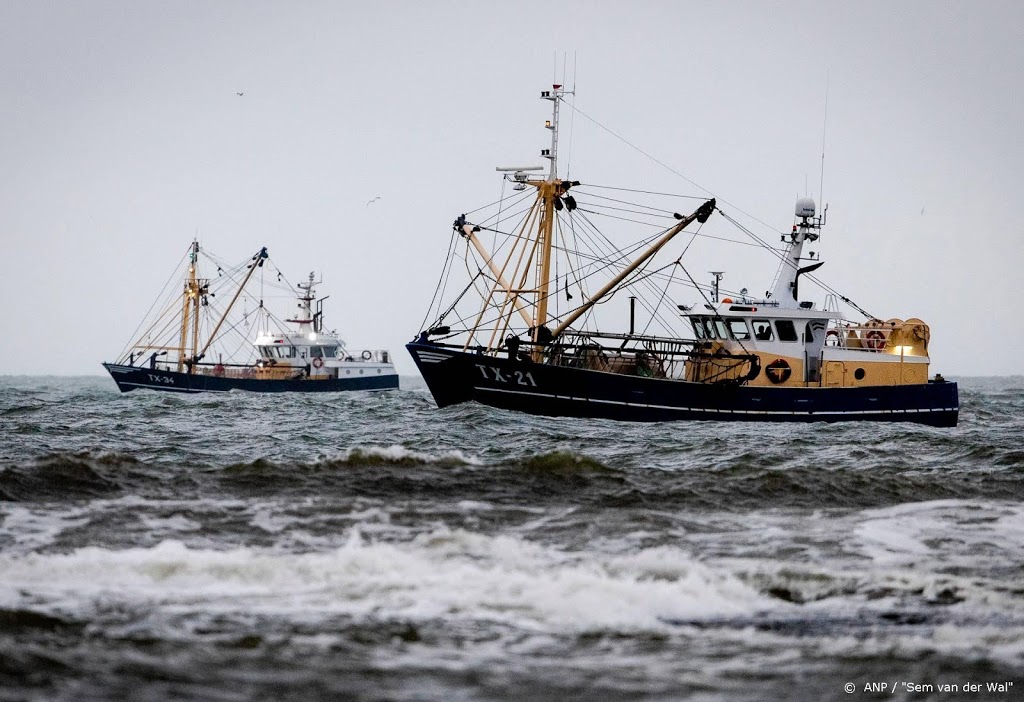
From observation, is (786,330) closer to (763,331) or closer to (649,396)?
(763,331)

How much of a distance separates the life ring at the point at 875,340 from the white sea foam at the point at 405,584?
2872 cm

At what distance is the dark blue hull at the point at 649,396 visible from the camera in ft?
114

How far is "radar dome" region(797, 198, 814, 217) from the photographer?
127ft

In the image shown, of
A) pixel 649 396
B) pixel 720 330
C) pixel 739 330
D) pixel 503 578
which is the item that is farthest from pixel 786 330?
pixel 503 578

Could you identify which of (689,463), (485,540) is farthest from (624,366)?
(485,540)

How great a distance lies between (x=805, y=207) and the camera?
127ft

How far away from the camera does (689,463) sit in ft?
69.7

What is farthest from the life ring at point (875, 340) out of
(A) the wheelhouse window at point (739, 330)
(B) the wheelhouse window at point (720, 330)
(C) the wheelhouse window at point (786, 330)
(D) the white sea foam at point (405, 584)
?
(D) the white sea foam at point (405, 584)

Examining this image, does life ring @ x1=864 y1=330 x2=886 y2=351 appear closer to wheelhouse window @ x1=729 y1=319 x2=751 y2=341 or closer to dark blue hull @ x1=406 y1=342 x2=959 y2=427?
dark blue hull @ x1=406 y1=342 x2=959 y2=427

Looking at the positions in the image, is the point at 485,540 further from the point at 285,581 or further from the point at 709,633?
the point at 709,633

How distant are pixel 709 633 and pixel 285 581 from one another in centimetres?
390

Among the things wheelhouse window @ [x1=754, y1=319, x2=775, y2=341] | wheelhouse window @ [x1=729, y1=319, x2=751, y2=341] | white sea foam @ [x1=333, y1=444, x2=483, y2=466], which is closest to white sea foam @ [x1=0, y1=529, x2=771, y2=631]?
white sea foam @ [x1=333, y1=444, x2=483, y2=466]

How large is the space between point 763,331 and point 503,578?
90.8 feet

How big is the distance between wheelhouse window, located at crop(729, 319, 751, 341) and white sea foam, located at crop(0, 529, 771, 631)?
993 inches
